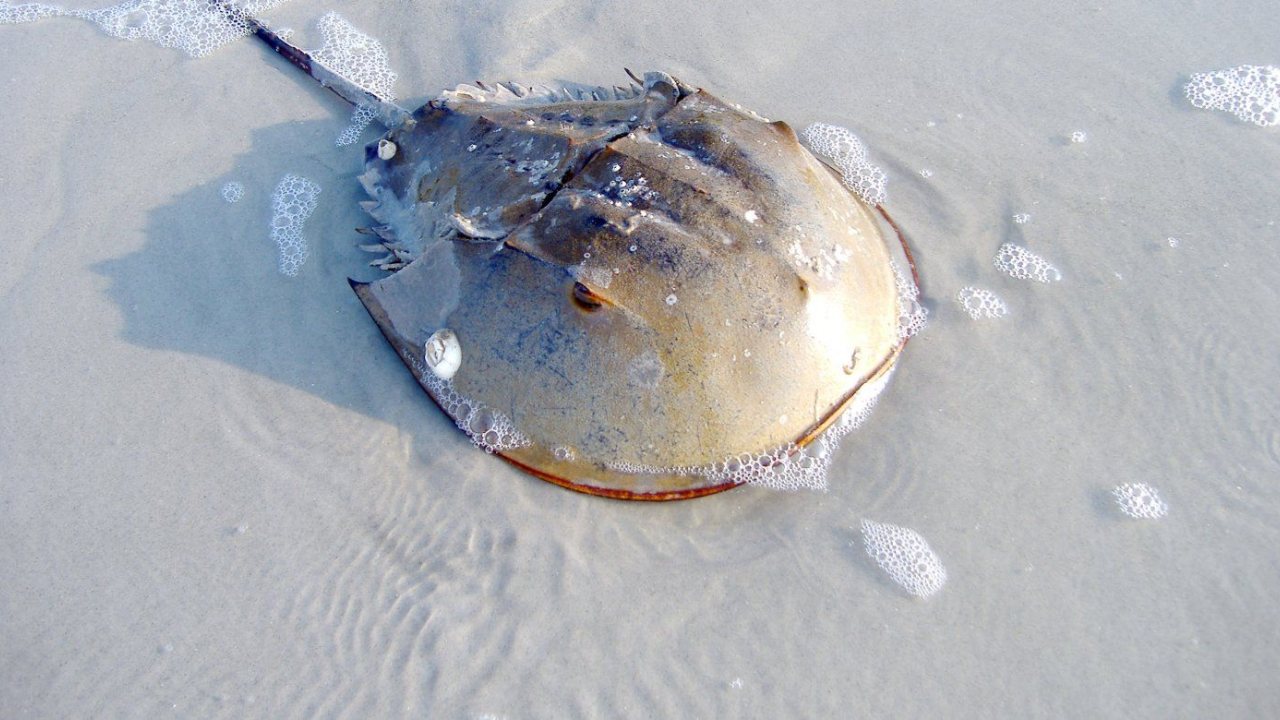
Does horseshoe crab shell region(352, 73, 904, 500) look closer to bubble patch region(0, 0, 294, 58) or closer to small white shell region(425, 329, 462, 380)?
small white shell region(425, 329, 462, 380)

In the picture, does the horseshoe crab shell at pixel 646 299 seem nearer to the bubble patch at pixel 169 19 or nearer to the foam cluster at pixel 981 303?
the foam cluster at pixel 981 303

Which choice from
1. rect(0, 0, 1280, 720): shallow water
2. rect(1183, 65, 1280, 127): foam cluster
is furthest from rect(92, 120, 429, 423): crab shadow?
rect(1183, 65, 1280, 127): foam cluster

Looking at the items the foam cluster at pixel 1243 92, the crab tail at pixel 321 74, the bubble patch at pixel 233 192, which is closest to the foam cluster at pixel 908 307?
the foam cluster at pixel 1243 92

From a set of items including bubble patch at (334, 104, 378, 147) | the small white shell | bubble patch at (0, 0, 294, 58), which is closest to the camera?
the small white shell

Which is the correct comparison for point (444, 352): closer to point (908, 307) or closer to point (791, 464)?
point (791, 464)

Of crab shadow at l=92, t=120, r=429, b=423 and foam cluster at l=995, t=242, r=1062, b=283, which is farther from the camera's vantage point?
foam cluster at l=995, t=242, r=1062, b=283

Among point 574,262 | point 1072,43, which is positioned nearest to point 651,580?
point 574,262

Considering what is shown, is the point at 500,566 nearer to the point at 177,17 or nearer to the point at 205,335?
the point at 205,335
